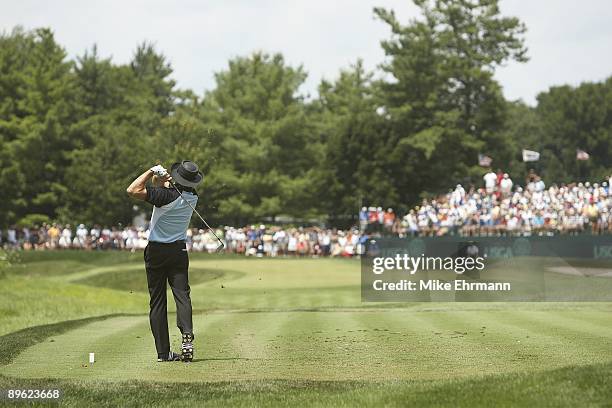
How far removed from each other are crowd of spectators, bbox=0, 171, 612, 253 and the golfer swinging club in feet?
75.6

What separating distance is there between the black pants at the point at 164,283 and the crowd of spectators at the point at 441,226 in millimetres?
23031

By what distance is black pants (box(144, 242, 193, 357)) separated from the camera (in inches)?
460

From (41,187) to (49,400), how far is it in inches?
2524

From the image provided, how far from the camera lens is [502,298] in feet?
88.4

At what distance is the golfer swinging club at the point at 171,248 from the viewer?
1162cm

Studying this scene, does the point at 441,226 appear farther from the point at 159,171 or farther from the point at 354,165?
the point at 354,165

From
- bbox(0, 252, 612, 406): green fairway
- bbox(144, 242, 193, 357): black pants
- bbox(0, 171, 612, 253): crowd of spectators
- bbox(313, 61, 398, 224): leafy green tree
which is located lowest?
bbox(0, 252, 612, 406): green fairway

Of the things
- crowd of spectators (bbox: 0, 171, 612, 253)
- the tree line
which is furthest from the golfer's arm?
the tree line

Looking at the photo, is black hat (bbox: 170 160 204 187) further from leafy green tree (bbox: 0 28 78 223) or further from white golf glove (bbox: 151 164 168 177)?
leafy green tree (bbox: 0 28 78 223)

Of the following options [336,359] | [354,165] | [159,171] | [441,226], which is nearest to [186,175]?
[159,171]

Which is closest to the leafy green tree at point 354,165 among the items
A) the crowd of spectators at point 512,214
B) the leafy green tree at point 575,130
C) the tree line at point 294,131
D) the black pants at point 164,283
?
the tree line at point 294,131

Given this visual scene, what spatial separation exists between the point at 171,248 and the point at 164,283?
465 millimetres

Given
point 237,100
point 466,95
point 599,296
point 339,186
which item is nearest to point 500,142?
point 466,95

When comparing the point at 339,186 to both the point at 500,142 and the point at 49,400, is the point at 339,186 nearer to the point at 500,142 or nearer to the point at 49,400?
the point at 500,142
